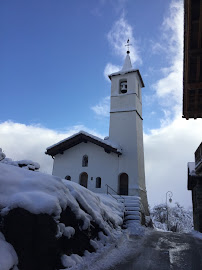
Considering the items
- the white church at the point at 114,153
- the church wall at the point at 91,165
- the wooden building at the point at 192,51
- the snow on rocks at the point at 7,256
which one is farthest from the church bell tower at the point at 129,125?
the snow on rocks at the point at 7,256

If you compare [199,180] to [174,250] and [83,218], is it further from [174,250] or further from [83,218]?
[83,218]

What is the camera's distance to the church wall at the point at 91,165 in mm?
19039

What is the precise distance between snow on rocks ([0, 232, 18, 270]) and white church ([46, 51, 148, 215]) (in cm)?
1451

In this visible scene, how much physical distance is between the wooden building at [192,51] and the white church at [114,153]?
330 inches

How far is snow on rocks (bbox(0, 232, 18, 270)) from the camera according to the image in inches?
148

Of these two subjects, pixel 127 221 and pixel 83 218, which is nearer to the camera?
pixel 83 218

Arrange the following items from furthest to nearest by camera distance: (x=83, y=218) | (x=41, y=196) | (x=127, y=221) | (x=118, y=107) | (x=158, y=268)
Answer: (x=118, y=107) → (x=127, y=221) → (x=83, y=218) → (x=158, y=268) → (x=41, y=196)

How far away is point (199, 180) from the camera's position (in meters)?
14.9

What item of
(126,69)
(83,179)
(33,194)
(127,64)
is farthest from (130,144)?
(33,194)

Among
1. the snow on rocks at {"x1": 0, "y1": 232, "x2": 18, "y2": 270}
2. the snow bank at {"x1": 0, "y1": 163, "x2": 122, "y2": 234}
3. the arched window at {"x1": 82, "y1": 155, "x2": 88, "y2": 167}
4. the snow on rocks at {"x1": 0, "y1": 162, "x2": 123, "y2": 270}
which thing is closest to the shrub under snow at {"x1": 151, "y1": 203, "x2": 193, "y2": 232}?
the arched window at {"x1": 82, "y1": 155, "x2": 88, "y2": 167}

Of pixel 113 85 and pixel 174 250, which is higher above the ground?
pixel 113 85

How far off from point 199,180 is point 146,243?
23.9 feet

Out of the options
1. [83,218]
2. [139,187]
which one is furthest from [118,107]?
[83,218]

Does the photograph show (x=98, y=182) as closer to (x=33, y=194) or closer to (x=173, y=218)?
(x=33, y=194)
